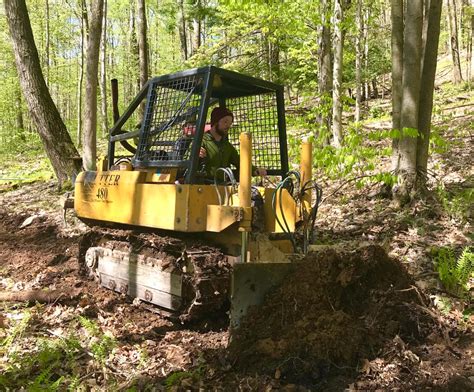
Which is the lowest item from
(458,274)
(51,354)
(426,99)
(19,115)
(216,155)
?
(51,354)

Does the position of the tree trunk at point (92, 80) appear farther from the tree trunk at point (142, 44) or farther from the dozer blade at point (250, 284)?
the dozer blade at point (250, 284)

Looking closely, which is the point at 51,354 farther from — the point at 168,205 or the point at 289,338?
the point at 289,338

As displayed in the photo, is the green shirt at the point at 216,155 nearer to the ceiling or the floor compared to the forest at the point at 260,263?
nearer to the ceiling

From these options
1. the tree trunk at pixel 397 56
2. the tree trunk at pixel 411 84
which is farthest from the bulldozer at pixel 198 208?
the tree trunk at pixel 397 56

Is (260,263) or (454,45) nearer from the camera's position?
(260,263)

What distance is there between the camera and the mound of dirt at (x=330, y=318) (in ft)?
11.0

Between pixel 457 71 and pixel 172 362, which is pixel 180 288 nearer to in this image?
pixel 172 362

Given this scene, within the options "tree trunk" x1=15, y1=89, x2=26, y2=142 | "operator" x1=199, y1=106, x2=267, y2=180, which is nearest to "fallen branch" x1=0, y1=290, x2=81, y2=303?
"operator" x1=199, y1=106, x2=267, y2=180

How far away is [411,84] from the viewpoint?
6.62 m

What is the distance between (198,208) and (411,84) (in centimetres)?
396

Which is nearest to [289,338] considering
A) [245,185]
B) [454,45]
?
[245,185]

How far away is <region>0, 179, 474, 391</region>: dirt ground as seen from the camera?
321 centimetres

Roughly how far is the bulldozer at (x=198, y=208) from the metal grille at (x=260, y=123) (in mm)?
12

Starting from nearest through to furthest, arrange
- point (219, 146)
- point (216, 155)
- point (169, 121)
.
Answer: point (169, 121), point (216, 155), point (219, 146)
